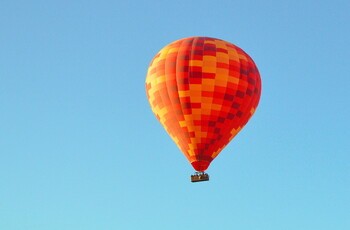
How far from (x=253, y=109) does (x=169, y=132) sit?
5609 millimetres

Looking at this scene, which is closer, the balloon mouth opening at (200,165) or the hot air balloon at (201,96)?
the balloon mouth opening at (200,165)

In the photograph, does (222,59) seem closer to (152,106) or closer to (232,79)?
(232,79)

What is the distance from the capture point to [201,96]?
58.6 metres

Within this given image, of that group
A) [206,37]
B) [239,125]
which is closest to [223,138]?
[239,125]

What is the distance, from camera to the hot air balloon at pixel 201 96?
58500mm

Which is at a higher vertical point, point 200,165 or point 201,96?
point 201,96

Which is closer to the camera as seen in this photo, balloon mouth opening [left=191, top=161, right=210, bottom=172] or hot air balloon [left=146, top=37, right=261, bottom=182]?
balloon mouth opening [left=191, top=161, right=210, bottom=172]

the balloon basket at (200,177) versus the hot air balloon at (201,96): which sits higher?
the hot air balloon at (201,96)

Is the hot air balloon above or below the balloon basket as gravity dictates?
above

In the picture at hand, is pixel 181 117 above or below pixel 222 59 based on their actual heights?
below

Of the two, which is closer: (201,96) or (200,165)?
(200,165)

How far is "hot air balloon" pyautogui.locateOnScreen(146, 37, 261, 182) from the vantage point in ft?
192

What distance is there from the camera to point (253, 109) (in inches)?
2398

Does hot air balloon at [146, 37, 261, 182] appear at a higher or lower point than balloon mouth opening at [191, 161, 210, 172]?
higher
